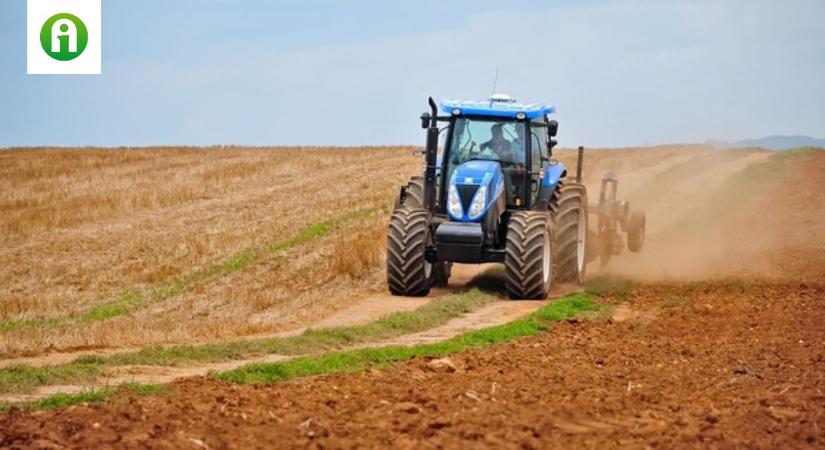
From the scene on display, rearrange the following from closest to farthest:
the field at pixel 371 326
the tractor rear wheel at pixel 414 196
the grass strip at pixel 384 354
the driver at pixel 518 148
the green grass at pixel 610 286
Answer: the field at pixel 371 326 → the grass strip at pixel 384 354 → the driver at pixel 518 148 → the tractor rear wheel at pixel 414 196 → the green grass at pixel 610 286

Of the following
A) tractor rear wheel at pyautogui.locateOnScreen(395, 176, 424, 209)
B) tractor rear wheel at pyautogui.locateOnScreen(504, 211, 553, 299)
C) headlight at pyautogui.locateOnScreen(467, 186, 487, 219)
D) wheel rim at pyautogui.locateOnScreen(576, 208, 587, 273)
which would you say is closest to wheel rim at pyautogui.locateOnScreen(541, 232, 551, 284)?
tractor rear wheel at pyautogui.locateOnScreen(504, 211, 553, 299)

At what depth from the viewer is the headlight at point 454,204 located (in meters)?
19.4

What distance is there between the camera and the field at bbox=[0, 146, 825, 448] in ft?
30.6

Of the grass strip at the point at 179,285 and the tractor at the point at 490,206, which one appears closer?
the tractor at the point at 490,206

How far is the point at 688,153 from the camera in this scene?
153 feet

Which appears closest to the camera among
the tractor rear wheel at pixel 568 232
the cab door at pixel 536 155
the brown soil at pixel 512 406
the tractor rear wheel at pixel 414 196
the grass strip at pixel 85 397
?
the brown soil at pixel 512 406

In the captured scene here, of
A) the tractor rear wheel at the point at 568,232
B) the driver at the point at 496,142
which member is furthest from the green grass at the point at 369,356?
the driver at the point at 496,142

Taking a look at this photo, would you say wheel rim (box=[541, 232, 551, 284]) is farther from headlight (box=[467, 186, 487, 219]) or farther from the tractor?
headlight (box=[467, 186, 487, 219])

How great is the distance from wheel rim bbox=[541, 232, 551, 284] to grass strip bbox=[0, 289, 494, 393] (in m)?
1.44

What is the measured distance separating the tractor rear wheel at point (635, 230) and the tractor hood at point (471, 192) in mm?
6206

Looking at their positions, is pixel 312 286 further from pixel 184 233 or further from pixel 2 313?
pixel 184 233

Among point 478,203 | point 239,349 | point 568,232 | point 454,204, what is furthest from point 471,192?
point 239,349

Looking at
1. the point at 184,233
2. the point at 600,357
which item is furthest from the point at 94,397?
the point at 184,233

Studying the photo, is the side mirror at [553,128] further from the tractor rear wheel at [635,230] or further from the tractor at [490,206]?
the tractor rear wheel at [635,230]
